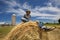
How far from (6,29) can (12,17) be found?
1.13m

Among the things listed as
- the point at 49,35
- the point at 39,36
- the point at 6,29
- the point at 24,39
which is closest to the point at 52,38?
the point at 49,35

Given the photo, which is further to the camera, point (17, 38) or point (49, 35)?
point (49, 35)

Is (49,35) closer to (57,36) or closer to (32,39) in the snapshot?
(57,36)

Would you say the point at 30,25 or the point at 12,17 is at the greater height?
the point at 30,25

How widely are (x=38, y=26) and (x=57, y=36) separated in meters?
1.16

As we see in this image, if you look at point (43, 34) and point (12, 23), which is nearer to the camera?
point (43, 34)

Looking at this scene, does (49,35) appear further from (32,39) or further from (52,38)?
(32,39)

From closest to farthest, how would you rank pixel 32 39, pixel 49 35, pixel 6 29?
pixel 32 39
pixel 49 35
pixel 6 29

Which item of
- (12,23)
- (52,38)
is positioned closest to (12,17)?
(12,23)

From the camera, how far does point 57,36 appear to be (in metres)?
8.70

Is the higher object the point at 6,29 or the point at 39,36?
the point at 39,36

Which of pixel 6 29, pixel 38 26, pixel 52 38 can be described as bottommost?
pixel 6 29

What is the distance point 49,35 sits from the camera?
8609mm

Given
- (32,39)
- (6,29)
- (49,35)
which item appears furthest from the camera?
(6,29)
